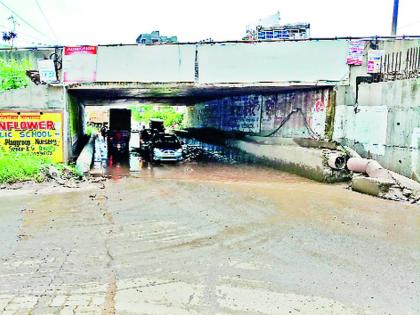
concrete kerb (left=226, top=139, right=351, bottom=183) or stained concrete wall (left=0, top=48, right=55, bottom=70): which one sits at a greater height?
stained concrete wall (left=0, top=48, right=55, bottom=70)

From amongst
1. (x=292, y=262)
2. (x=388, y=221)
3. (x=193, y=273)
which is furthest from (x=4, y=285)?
(x=388, y=221)

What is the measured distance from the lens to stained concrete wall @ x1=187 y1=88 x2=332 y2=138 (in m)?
18.6

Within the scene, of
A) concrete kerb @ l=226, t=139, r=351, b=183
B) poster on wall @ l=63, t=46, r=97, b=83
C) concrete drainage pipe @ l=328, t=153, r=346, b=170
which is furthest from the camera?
poster on wall @ l=63, t=46, r=97, b=83

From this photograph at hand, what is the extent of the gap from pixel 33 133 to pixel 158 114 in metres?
54.5

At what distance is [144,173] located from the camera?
59.5 feet

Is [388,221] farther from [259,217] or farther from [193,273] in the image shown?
[193,273]

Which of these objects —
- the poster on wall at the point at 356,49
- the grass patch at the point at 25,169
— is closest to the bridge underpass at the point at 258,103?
the poster on wall at the point at 356,49

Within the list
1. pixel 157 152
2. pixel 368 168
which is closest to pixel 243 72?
pixel 368 168

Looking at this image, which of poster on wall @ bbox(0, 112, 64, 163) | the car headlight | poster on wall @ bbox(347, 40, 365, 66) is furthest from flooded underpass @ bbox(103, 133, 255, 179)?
poster on wall @ bbox(347, 40, 365, 66)

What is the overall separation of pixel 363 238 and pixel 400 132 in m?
7.39

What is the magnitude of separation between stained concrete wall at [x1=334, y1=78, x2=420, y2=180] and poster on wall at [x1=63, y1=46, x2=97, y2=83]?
36.5ft

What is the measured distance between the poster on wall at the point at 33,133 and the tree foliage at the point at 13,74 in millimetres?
1929

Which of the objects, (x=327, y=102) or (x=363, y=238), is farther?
(x=327, y=102)

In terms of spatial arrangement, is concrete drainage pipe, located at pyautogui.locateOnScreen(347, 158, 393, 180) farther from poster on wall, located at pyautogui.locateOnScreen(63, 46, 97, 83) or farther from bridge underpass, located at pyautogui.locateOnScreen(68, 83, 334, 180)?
poster on wall, located at pyautogui.locateOnScreen(63, 46, 97, 83)
